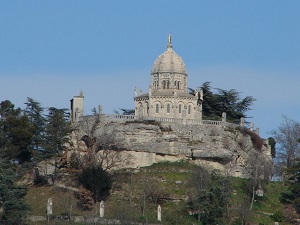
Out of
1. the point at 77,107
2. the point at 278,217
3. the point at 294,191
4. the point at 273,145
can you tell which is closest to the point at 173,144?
the point at 77,107

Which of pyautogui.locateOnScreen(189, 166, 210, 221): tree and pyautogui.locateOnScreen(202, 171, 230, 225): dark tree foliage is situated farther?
pyautogui.locateOnScreen(189, 166, 210, 221): tree

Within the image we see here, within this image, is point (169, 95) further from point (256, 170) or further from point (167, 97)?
point (256, 170)

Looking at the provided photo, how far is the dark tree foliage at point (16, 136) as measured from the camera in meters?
104

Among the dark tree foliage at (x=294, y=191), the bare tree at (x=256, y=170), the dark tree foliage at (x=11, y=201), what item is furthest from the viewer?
the bare tree at (x=256, y=170)

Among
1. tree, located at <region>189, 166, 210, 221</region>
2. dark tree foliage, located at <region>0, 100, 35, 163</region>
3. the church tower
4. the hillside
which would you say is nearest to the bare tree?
the hillside

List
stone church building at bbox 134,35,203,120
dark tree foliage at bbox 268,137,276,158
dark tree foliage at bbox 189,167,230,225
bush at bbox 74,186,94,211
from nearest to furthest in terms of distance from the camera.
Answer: dark tree foliage at bbox 189,167,230,225
bush at bbox 74,186,94,211
stone church building at bbox 134,35,203,120
dark tree foliage at bbox 268,137,276,158

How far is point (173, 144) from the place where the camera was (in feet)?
347

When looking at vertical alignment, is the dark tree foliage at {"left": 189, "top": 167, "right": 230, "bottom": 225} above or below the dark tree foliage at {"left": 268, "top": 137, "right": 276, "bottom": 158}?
below

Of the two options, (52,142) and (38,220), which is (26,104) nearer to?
(52,142)

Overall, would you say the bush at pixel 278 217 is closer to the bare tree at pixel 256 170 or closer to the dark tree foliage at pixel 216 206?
the bare tree at pixel 256 170

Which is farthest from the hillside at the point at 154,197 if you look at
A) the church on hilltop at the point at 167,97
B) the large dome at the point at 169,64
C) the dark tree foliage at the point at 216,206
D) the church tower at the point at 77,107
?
the large dome at the point at 169,64

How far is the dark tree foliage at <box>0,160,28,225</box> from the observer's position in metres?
92.9

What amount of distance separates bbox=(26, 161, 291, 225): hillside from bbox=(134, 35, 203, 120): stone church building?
5604 mm

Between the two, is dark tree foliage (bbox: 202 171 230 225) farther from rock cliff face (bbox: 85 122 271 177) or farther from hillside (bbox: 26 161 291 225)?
rock cliff face (bbox: 85 122 271 177)
